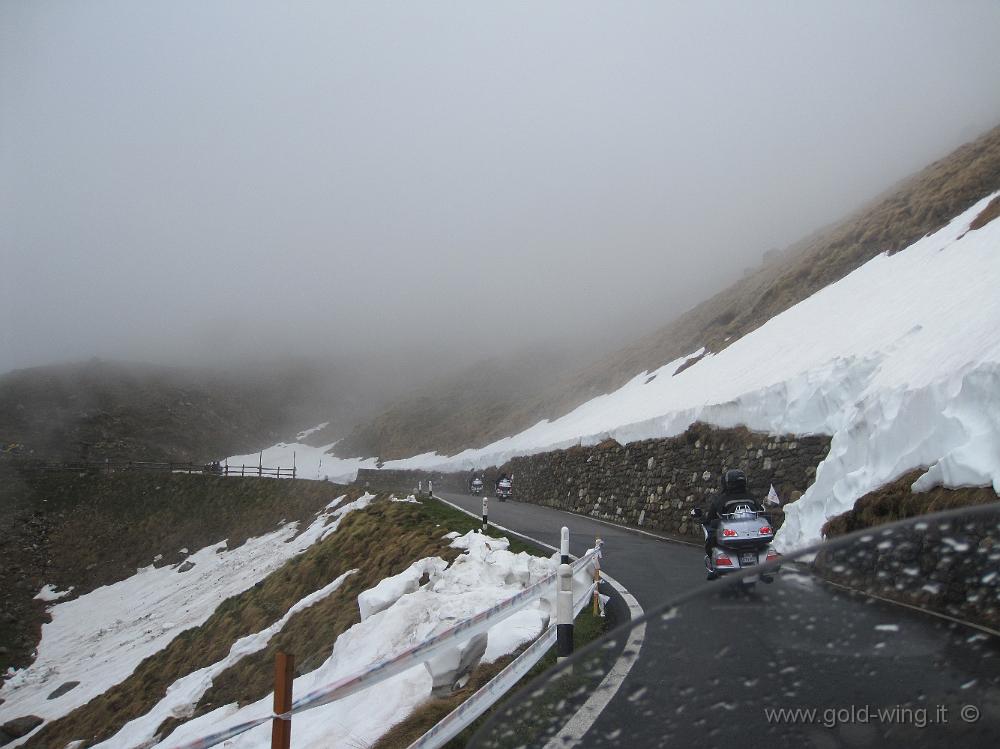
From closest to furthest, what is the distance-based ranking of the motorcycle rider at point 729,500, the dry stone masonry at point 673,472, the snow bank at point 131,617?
the motorcycle rider at point 729,500 < the dry stone masonry at point 673,472 < the snow bank at point 131,617

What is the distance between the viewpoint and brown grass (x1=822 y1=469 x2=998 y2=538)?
7.37m

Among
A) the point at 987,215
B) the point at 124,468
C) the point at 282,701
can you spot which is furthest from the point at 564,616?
the point at 124,468

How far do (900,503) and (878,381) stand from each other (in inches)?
143

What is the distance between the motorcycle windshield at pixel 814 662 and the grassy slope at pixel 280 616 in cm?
791

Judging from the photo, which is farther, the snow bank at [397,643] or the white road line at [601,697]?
the snow bank at [397,643]

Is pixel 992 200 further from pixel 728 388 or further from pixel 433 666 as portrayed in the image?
pixel 433 666

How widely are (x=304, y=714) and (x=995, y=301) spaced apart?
13.1 m

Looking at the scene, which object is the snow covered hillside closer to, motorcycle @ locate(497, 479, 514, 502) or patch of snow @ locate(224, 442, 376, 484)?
motorcycle @ locate(497, 479, 514, 502)

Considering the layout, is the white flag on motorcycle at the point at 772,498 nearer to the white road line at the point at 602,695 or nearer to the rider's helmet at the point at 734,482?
the rider's helmet at the point at 734,482

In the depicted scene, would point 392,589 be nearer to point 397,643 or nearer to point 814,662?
point 397,643

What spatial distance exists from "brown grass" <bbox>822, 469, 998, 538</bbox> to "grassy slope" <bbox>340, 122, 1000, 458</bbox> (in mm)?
17047

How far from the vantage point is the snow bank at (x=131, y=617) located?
62.2ft

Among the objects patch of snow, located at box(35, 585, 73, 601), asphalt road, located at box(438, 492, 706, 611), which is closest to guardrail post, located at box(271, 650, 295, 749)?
asphalt road, located at box(438, 492, 706, 611)

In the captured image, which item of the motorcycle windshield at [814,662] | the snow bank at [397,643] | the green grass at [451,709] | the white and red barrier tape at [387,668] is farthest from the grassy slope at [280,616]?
the motorcycle windshield at [814,662]
